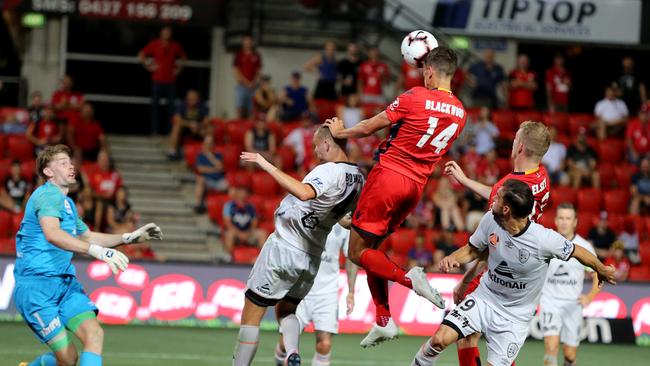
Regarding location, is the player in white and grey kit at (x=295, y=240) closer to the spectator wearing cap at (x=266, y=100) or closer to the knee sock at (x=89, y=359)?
the knee sock at (x=89, y=359)

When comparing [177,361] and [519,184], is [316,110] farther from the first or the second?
[519,184]

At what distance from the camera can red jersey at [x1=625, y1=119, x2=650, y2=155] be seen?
2317 centimetres

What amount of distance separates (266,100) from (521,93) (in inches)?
206

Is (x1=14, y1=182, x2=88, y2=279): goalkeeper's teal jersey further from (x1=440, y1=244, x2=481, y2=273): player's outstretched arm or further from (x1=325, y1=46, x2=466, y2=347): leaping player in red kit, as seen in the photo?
(x1=440, y1=244, x2=481, y2=273): player's outstretched arm

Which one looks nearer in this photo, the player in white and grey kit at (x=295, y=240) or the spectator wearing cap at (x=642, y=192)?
the player in white and grey kit at (x=295, y=240)

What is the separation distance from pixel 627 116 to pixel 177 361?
1366 centimetres

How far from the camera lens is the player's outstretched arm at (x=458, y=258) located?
366 inches

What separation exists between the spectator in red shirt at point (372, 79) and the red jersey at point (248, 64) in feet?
6.71

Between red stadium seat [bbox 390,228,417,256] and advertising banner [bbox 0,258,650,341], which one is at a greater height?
red stadium seat [bbox 390,228,417,256]

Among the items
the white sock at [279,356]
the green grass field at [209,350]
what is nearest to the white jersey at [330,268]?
the white sock at [279,356]

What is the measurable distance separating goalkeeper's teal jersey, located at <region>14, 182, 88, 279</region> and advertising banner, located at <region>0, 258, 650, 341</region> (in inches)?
305

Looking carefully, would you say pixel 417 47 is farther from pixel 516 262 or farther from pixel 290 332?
pixel 290 332

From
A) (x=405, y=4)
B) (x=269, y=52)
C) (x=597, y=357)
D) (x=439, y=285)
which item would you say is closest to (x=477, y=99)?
(x=405, y=4)

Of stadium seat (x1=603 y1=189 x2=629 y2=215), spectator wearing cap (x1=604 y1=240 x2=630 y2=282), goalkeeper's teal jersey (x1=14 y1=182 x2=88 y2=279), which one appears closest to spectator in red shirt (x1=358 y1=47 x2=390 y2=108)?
stadium seat (x1=603 y1=189 x2=629 y2=215)
